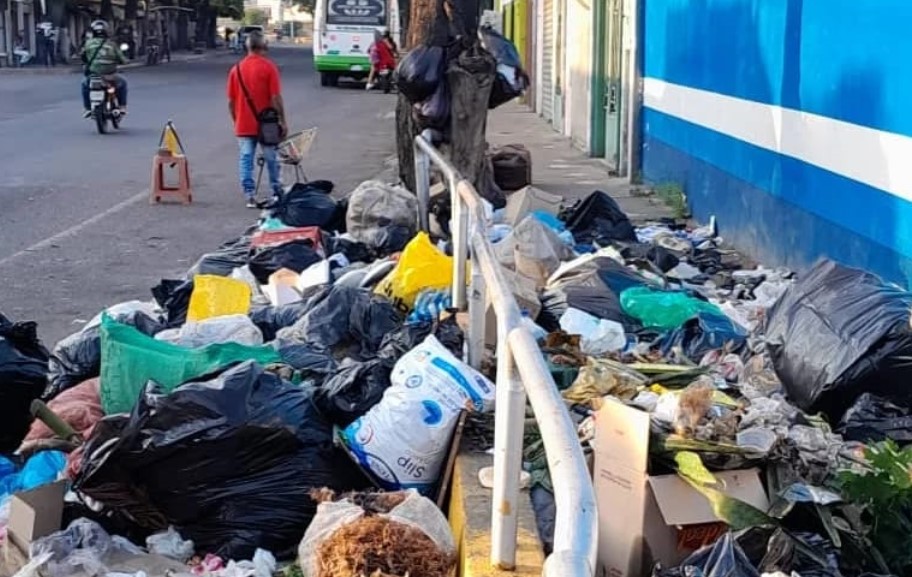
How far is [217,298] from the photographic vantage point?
627cm

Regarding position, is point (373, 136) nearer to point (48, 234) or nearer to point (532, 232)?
point (48, 234)

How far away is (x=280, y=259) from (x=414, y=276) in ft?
4.71

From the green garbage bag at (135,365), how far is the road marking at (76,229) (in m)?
4.72

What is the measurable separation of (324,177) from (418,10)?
14.8 ft

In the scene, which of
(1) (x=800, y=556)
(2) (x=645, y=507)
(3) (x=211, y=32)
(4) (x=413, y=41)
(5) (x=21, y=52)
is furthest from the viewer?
(3) (x=211, y=32)

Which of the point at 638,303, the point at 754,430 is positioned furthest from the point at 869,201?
the point at 754,430

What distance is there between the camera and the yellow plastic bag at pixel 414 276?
6207mm

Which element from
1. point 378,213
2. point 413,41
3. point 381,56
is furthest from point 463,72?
point 381,56

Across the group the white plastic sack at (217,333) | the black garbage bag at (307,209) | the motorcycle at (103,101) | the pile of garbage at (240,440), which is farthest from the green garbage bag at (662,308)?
the motorcycle at (103,101)

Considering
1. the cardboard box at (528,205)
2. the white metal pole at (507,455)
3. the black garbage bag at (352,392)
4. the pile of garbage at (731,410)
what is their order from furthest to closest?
the cardboard box at (528,205) < the black garbage bag at (352,392) < the pile of garbage at (731,410) < the white metal pole at (507,455)

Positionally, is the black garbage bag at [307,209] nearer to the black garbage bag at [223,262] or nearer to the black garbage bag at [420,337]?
the black garbage bag at [223,262]

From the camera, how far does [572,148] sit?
59.4ft

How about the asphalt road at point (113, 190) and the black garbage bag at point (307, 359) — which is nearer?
the black garbage bag at point (307, 359)

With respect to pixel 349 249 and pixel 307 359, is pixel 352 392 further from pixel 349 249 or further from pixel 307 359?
pixel 349 249
